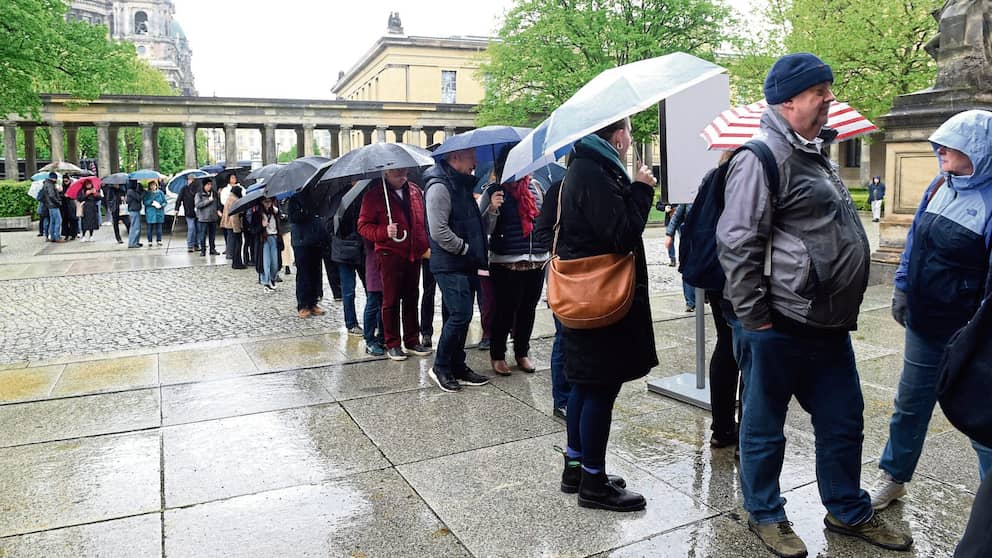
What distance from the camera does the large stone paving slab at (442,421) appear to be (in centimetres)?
522

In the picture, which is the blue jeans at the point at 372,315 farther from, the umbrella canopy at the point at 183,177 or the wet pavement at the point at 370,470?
the umbrella canopy at the point at 183,177

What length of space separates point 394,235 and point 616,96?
3.91 meters

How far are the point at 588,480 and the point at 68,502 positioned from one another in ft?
9.47

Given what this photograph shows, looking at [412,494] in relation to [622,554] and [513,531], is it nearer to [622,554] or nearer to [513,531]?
[513,531]

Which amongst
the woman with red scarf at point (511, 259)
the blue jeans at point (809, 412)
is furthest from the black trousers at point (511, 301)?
the blue jeans at point (809, 412)

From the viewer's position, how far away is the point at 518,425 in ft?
18.4

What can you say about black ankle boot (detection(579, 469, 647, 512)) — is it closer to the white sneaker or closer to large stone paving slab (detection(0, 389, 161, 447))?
the white sneaker

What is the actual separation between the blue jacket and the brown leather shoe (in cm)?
Result: 381

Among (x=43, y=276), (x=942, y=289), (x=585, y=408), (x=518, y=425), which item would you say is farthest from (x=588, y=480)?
(x=43, y=276)

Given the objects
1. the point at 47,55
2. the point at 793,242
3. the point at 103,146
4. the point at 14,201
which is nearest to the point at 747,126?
the point at 793,242

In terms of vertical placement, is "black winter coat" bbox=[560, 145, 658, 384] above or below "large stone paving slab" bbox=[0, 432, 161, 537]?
above

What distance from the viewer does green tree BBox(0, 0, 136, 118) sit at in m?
23.0

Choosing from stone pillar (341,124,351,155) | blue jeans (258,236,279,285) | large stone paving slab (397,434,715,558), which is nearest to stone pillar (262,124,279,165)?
stone pillar (341,124,351,155)

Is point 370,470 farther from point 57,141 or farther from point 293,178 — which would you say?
point 57,141
